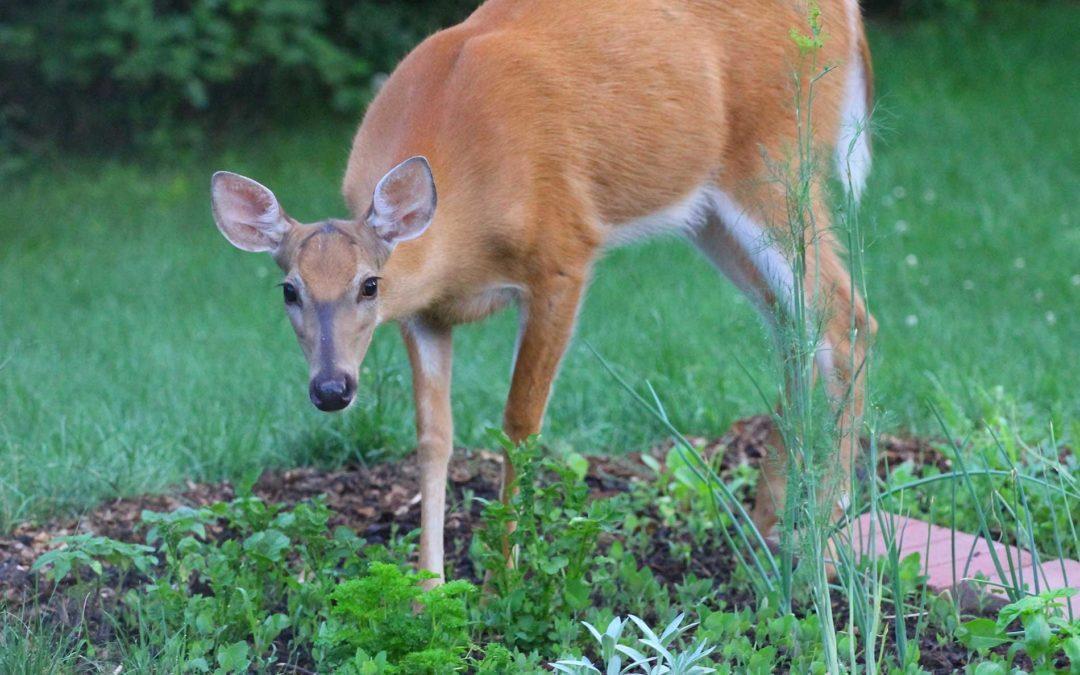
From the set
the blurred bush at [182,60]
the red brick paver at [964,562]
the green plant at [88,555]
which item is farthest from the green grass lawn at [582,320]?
the green plant at [88,555]

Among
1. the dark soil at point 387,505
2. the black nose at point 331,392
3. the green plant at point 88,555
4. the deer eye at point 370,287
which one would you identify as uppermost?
the deer eye at point 370,287

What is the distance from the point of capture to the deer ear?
13.6 ft

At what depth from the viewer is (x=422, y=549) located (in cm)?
454

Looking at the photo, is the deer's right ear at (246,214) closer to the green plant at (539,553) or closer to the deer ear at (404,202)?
the deer ear at (404,202)

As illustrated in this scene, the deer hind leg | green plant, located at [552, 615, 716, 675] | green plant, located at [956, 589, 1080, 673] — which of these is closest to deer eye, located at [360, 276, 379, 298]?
green plant, located at [552, 615, 716, 675]

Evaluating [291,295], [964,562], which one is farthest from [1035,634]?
[291,295]

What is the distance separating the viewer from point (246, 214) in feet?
14.0

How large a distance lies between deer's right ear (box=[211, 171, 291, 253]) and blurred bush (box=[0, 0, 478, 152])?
808 cm

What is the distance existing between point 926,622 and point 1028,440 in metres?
1.47

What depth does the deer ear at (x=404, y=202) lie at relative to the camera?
163 inches

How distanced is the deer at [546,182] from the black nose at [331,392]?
20 cm

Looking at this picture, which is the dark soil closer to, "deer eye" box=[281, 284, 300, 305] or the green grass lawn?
the green grass lawn

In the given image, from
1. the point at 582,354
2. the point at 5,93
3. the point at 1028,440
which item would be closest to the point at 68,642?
the point at 1028,440

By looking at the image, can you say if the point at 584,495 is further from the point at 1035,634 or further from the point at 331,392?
the point at 1035,634
